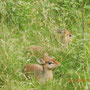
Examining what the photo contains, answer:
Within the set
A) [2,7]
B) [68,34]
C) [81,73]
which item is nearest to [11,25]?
[2,7]

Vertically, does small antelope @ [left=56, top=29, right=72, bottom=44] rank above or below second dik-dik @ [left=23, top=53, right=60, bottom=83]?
above

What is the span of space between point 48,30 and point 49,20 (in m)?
0.19

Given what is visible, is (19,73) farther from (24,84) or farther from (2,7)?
(2,7)

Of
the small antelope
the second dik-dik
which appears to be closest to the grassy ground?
the second dik-dik

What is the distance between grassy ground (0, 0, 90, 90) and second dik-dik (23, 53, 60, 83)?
5.1 inches

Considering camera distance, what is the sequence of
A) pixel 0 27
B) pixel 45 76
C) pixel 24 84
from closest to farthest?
pixel 24 84 < pixel 45 76 < pixel 0 27

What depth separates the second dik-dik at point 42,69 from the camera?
5430 mm

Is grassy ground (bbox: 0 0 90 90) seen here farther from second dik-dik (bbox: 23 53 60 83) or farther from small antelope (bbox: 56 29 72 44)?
small antelope (bbox: 56 29 72 44)

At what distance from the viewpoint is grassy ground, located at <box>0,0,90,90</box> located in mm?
5098

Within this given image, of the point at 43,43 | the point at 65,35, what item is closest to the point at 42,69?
the point at 43,43

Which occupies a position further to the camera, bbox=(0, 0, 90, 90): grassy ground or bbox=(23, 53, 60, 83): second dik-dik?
bbox=(23, 53, 60, 83): second dik-dik

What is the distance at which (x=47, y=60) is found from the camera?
5.50 metres

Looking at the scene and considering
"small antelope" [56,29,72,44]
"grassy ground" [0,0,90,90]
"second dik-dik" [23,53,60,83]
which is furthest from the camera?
"small antelope" [56,29,72,44]

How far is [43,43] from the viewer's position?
600cm
